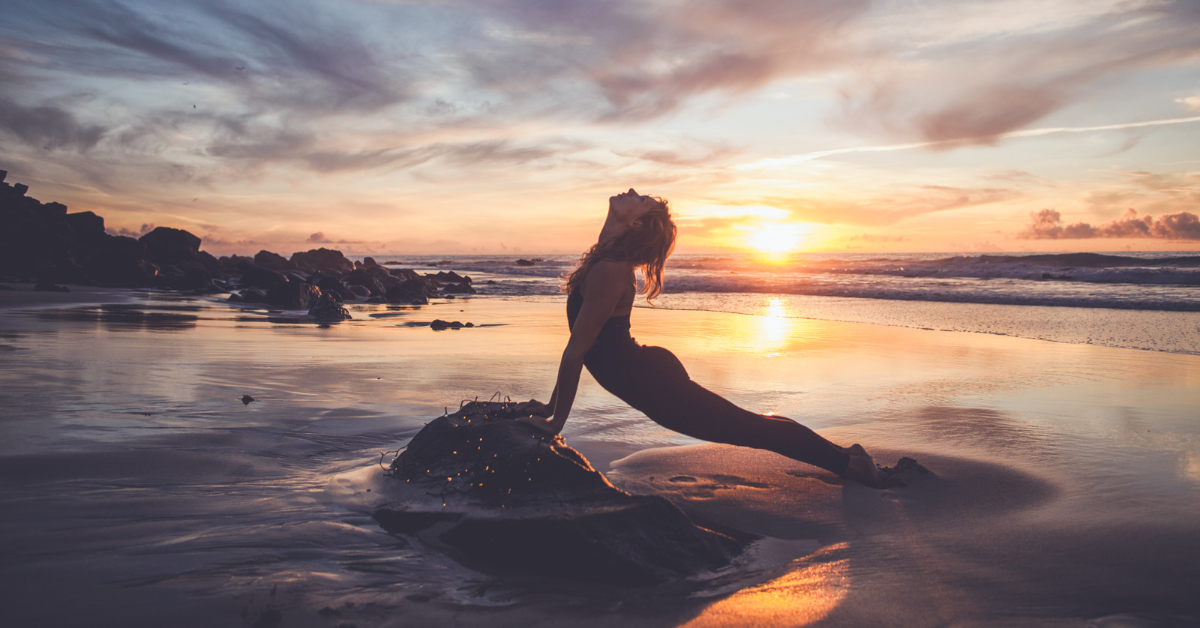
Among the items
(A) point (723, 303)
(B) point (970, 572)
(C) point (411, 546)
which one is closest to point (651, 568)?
(C) point (411, 546)

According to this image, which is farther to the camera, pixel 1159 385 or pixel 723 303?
pixel 723 303

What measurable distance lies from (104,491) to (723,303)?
19.0 meters

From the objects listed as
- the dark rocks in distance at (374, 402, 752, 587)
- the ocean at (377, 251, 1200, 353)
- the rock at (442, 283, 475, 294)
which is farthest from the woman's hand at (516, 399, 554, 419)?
the rock at (442, 283, 475, 294)

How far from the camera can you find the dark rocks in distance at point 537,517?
105 inches

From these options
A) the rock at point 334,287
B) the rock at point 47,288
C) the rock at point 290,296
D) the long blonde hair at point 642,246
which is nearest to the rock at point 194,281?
the rock at point 47,288

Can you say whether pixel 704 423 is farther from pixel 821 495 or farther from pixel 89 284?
pixel 89 284

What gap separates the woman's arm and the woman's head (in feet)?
0.27

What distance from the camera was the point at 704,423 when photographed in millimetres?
3775

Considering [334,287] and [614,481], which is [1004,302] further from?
[334,287]

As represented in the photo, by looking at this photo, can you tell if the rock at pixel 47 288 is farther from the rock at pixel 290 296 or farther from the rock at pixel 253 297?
the rock at pixel 290 296

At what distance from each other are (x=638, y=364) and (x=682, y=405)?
0.37 m

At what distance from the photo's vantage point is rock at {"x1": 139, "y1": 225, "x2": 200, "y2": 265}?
3125cm

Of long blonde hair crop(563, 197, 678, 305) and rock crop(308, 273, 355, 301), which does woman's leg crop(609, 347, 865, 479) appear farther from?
rock crop(308, 273, 355, 301)

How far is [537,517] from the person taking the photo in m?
2.80
